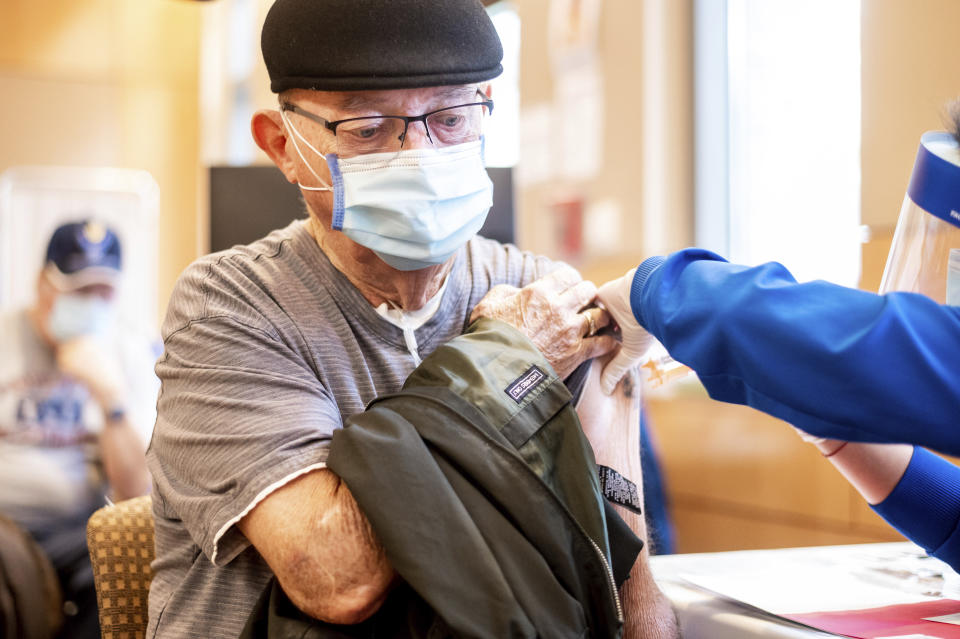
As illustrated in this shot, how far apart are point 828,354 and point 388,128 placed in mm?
743

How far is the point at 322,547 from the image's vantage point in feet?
3.30

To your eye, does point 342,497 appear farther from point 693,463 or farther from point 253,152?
point 253,152

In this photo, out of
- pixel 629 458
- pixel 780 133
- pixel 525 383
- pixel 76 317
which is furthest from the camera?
pixel 76 317

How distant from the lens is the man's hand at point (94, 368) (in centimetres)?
334

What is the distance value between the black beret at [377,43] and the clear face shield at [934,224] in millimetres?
634

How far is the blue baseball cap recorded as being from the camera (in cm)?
358

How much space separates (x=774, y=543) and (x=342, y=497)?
198cm

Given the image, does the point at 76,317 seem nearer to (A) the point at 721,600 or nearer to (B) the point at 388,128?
(B) the point at 388,128

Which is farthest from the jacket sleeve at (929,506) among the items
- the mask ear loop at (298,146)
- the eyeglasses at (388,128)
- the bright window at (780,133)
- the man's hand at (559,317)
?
the bright window at (780,133)

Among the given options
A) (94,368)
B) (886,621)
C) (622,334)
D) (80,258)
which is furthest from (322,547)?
(80,258)

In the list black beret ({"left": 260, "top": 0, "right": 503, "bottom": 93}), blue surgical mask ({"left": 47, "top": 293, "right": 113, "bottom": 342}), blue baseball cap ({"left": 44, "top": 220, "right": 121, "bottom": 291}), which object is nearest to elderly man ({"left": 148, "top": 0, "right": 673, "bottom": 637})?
black beret ({"left": 260, "top": 0, "right": 503, "bottom": 93})

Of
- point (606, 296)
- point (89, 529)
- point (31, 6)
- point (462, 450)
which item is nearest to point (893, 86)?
point (606, 296)

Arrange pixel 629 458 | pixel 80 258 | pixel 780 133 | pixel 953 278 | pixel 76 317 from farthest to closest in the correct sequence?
pixel 80 258, pixel 76 317, pixel 780 133, pixel 629 458, pixel 953 278

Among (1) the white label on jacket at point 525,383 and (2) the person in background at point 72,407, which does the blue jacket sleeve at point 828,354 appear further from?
(2) the person in background at point 72,407
